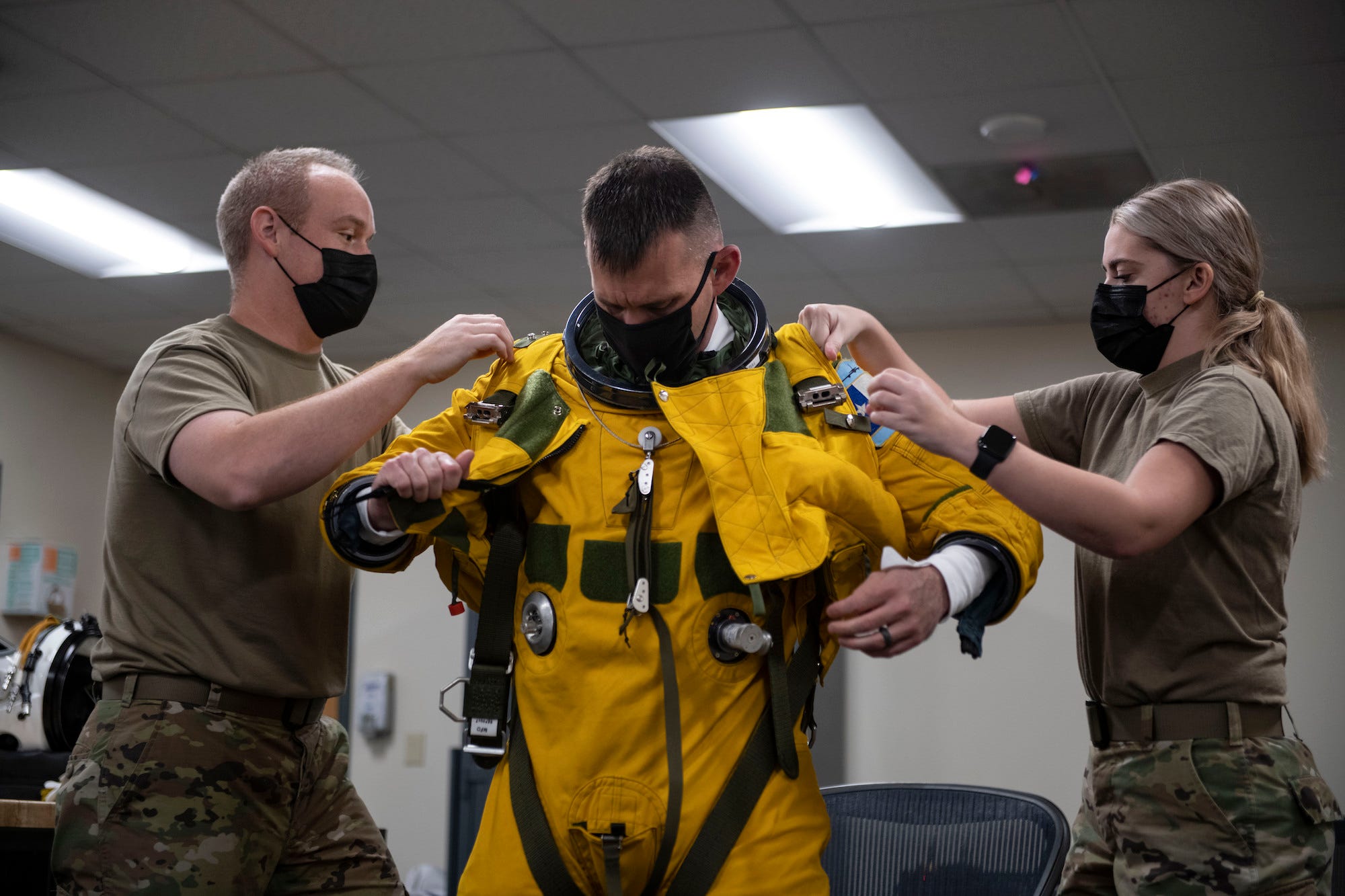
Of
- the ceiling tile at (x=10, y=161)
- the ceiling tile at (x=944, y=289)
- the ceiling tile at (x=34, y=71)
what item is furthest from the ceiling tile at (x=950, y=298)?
the ceiling tile at (x=10, y=161)

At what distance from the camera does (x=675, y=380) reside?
1.79 m

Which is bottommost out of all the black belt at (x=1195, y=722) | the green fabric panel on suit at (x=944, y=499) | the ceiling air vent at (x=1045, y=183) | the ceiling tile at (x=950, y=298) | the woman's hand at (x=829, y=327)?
the black belt at (x=1195, y=722)

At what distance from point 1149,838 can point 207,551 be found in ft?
4.96

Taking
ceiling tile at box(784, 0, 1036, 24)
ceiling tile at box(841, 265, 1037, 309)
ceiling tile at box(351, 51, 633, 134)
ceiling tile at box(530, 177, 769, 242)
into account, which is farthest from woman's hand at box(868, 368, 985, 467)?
ceiling tile at box(841, 265, 1037, 309)

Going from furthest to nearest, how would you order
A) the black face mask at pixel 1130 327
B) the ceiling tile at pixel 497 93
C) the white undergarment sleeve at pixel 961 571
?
the ceiling tile at pixel 497 93 < the black face mask at pixel 1130 327 < the white undergarment sleeve at pixel 961 571

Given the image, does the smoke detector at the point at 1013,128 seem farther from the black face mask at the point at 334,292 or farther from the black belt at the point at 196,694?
the black belt at the point at 196,694

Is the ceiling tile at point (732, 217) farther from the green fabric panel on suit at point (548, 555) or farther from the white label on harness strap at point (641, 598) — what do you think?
the white label on harness strap at point (641, 598)

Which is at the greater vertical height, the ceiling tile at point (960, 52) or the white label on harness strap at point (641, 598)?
the ceiling tile at point (960, 52)

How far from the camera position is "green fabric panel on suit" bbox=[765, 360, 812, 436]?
1.73m

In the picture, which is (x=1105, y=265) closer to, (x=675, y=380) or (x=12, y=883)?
(x=675, y=380)

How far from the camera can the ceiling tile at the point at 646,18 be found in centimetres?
358

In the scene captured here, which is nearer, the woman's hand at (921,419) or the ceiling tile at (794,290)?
the woman's hand at (921,419)

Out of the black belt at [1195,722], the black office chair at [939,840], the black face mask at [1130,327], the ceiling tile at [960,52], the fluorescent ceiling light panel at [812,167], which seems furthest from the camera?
the fluorescent ceiling light panel at [812,167]

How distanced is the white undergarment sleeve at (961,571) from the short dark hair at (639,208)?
0.53 meters
